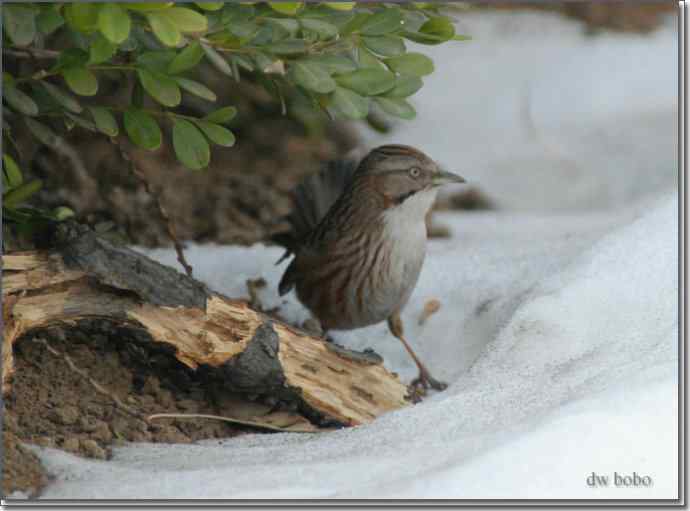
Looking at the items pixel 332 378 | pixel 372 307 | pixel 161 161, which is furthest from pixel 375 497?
pixel 161 161

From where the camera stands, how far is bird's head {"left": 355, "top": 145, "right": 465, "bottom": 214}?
5000 mm

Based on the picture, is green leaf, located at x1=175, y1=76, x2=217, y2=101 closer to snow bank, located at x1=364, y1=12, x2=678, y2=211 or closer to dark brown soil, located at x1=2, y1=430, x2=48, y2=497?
dark brown soil, located at x1=2, y1=430, x2=48, y2=497

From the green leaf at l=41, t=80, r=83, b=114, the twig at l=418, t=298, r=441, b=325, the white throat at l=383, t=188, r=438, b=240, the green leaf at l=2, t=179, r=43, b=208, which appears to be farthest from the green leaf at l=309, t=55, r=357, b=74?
the twig at l=418, t=298, r=441, b=325

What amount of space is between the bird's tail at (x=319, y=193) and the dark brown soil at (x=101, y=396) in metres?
1.81

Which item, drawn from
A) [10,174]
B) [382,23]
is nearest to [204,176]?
[10,174]

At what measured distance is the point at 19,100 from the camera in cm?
381

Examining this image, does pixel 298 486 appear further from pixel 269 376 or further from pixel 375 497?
pixel 269 376

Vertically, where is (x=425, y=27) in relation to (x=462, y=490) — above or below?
above

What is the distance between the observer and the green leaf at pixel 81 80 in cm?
366

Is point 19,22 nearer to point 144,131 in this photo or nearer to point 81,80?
point 81,80

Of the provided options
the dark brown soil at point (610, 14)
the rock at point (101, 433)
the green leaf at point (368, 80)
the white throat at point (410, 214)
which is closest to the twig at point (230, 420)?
the rock at point (101, 433)

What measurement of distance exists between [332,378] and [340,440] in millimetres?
499

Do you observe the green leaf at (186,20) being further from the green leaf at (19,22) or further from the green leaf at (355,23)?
the green leaf at (355,23)

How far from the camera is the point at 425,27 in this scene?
395cm
